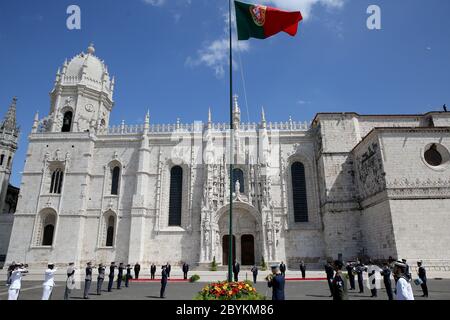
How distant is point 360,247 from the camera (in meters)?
24.8

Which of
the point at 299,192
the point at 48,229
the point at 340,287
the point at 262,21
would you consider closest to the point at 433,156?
the point at 299,192

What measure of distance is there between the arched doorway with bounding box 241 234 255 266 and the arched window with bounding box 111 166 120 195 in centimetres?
1358

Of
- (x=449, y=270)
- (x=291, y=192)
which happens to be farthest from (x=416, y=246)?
(x=291, y=192)

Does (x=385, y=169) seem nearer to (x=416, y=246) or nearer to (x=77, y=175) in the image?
(x=416, y=246)

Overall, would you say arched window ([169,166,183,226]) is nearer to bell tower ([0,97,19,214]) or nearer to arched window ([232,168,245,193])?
arched window ([232,168,245,193])

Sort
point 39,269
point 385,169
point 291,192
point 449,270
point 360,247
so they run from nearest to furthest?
1. point 449,270
2. point 385,169
3. point 360,247
4. point 39,269
5. point 291,192

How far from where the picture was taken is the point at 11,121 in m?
47.2

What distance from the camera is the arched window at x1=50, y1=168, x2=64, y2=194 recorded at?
30.0m

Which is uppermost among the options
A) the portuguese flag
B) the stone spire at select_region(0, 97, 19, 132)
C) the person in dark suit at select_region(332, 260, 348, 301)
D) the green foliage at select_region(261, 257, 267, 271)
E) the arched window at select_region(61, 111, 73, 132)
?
the stone spire at select_region(0, 97, 19, 132)

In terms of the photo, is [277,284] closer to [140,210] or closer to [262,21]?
[262,21]

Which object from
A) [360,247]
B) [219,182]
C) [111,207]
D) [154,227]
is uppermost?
[219,182]

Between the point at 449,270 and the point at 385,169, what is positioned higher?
the point at 385,169

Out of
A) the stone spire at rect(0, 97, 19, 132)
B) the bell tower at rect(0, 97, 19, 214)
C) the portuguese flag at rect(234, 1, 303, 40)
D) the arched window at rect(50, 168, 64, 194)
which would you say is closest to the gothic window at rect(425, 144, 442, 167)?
the portuguese flag at rect(234, 1, 303, 40)

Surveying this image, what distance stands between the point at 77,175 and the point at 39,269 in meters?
9.06
